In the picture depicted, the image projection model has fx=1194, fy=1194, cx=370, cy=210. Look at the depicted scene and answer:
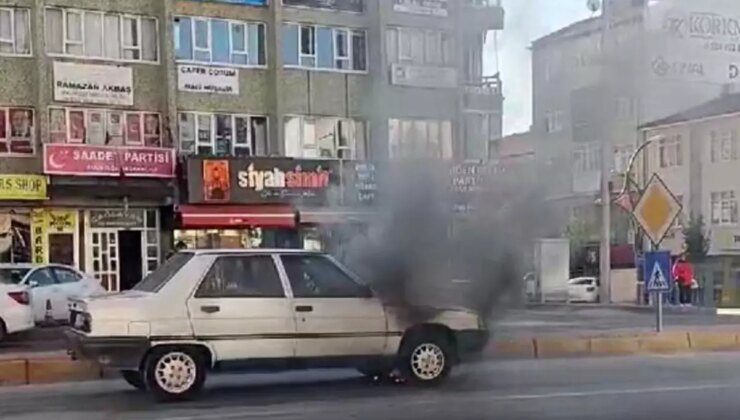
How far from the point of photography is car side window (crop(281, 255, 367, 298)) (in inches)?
510

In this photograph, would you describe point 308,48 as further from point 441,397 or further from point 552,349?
point 441,397

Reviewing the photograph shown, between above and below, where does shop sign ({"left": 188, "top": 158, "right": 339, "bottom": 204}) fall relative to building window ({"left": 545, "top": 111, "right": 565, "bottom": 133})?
below

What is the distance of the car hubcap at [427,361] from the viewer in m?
13.2

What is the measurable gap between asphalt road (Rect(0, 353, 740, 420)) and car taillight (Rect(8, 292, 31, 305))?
280 inches

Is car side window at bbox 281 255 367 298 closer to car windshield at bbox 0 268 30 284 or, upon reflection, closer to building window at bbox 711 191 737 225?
building window at bbox 711 191 737 225

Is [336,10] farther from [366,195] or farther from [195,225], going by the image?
[195,225]

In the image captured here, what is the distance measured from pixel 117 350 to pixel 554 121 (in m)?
5.16

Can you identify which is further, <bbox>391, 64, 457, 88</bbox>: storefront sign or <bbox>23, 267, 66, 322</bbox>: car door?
<bbox>23, 267, 66, 322</bbox>: car door

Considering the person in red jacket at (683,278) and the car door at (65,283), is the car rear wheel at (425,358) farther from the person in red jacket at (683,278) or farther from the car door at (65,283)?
the car door at (65,283)

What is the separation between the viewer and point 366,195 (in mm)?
14172

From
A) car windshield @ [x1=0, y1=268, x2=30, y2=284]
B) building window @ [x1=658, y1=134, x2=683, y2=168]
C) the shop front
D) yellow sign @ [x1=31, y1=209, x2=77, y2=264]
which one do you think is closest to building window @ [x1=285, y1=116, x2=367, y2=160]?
the shop front

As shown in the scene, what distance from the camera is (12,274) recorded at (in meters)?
23.7

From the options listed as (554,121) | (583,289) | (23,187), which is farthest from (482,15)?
(23,187)

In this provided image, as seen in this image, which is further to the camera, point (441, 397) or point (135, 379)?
point (135, 379)
